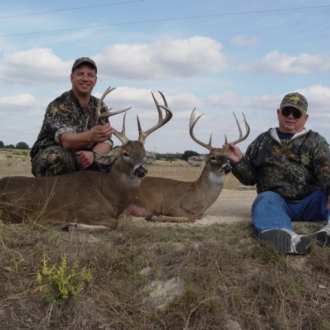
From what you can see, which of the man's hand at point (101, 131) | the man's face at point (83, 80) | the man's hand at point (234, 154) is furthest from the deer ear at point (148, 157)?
the man's face at point (83, 80)

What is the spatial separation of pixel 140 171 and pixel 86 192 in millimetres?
755

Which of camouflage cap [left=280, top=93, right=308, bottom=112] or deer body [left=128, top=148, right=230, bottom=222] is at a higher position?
camouflage cap [left=280, top=93, right=308, bottom=112]

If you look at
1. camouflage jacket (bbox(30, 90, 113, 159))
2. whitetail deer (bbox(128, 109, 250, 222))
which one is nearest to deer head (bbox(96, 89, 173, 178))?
camouflage jacket (bbox(30, 90, 113, 159))

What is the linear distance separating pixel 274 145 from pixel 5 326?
4334 millimetres

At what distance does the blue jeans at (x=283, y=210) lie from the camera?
6.16m

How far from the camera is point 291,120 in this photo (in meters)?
7.08

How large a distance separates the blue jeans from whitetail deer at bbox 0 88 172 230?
156cm

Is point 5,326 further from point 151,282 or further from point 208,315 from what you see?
point 208,315

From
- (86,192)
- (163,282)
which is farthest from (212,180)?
(163,282)

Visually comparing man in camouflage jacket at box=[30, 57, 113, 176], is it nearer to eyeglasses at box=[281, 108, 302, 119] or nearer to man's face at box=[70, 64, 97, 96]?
man's face at box=[70, 64, 97, 96]

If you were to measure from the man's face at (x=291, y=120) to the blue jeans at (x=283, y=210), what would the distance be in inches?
35.6

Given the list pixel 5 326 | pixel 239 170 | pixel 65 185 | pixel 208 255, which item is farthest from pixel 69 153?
pixel 5 326

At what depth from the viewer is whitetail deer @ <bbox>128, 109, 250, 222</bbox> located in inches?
314

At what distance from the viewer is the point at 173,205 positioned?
26.5 ft
